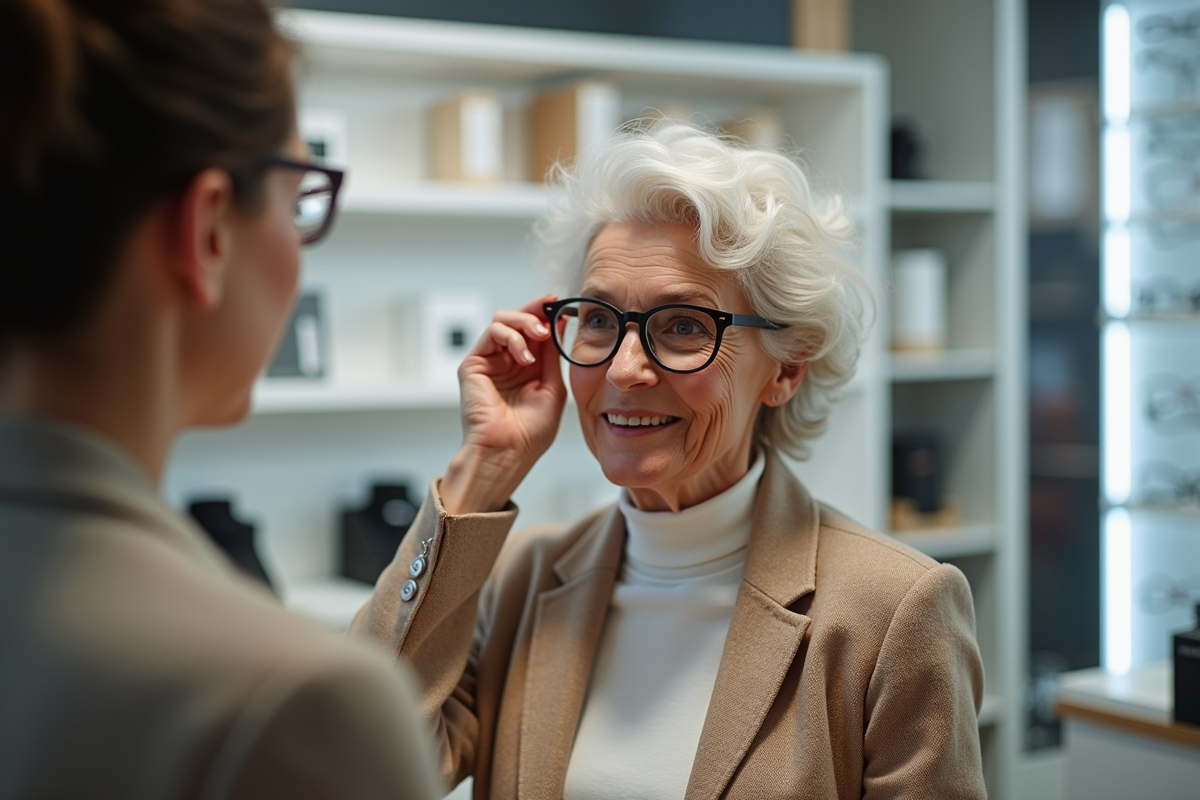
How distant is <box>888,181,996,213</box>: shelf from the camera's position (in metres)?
3.86

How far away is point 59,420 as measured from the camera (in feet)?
2.33

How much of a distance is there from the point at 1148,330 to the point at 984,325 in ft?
1.60

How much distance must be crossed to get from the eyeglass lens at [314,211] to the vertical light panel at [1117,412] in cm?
340

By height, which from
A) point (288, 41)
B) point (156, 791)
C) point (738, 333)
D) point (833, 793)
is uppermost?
point (288, 41)

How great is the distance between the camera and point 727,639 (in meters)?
1.66

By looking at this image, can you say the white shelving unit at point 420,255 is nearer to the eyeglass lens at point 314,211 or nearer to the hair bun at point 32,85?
the eyeglass lens at point 314,211

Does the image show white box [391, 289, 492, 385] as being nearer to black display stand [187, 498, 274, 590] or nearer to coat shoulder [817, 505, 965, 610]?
black display stand [187, 498, 274, 590]

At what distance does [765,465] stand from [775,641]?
0.33 metres

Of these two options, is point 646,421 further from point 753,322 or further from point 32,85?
point 32,85

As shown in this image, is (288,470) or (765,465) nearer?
(765,465)

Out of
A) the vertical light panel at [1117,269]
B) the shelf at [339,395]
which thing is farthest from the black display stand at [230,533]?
the vertical light panel at [1117,269]

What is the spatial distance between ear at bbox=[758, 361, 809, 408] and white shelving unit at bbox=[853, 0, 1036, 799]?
2.09 meters

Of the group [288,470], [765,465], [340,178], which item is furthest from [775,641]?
[288,470]

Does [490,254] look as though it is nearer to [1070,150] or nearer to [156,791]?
[1070,150]
